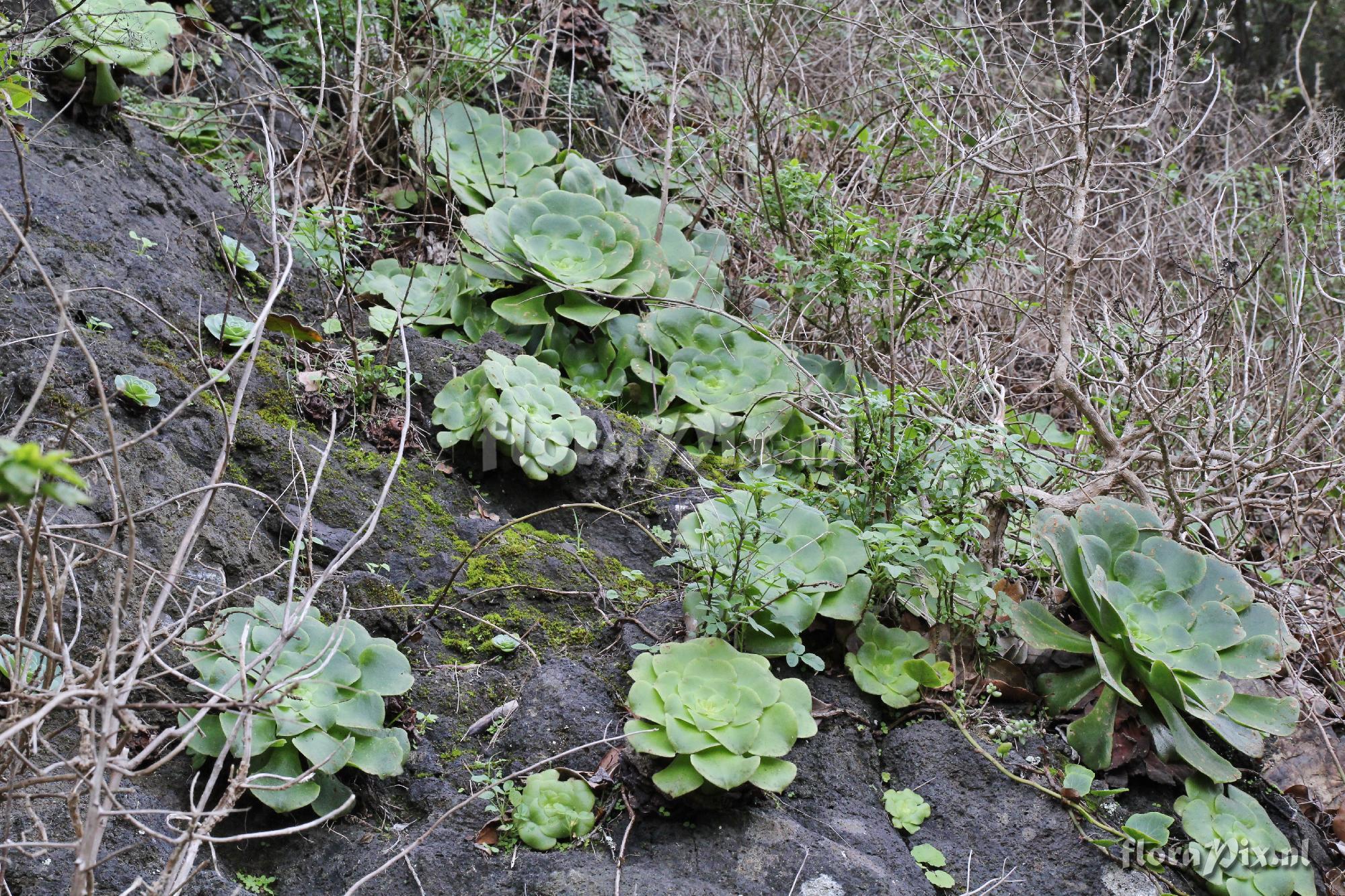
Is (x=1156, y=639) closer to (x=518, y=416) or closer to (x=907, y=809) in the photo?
(x=907, y=809)

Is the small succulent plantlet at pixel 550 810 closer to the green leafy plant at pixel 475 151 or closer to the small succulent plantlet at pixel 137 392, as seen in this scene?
the small succulent plantlet at pixel 137 392

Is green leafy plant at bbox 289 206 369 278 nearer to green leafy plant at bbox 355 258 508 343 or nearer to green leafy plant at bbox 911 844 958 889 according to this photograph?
green leafy plant at bbox 355 258 508 343

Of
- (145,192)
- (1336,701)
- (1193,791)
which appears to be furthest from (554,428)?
(1336,701)

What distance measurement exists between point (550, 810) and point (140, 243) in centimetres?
213

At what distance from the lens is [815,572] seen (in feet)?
8.34

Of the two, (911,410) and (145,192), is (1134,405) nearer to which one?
(911,410)

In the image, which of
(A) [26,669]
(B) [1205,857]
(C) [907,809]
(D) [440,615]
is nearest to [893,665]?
(C) [907,809]

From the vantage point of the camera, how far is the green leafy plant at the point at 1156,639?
237cm

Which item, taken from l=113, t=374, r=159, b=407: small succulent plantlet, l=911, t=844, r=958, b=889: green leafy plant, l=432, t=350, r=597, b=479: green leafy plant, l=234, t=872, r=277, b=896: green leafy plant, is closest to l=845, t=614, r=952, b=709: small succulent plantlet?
l=911, t=844, r=958, b=889: green leafy plant

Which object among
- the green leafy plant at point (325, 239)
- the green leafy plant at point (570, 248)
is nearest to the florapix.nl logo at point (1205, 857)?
the green leafy plant at point (570, 248)

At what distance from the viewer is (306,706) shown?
1968mm

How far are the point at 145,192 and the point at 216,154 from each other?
734 mm

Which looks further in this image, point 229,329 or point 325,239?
point 325,239

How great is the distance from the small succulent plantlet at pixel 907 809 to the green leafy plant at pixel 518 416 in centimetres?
133
